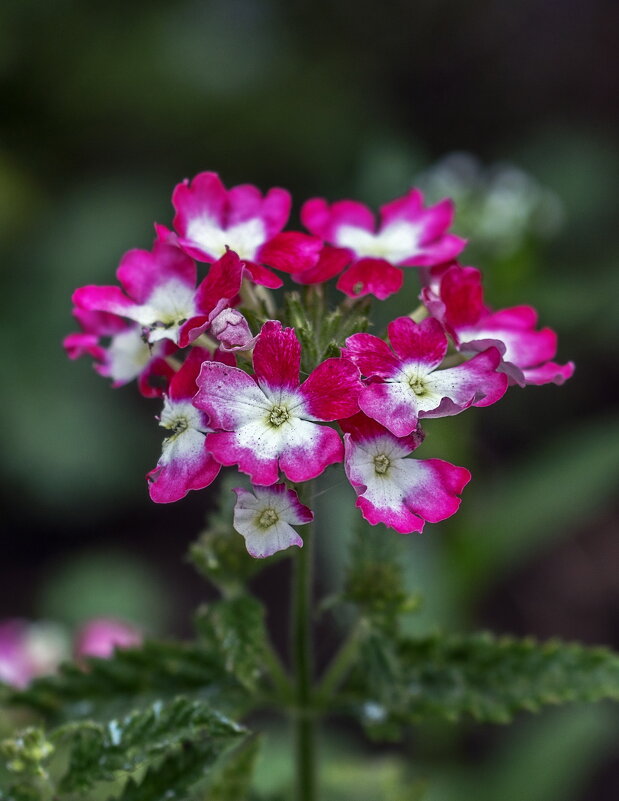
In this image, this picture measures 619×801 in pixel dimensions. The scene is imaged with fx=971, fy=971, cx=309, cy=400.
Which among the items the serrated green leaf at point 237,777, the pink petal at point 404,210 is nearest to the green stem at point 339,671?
the serrated green leaf at point 237,777

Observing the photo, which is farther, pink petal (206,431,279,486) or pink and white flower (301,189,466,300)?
pink and white flower (301,189,466,300)

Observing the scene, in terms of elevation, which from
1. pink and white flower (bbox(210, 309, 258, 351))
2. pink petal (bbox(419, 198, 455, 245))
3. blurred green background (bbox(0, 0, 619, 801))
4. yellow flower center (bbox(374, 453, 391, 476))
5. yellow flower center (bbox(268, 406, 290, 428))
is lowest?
yellow flower center (bbox(374, 453, 391, 476))

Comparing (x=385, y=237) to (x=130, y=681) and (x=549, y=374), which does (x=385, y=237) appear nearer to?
(x=549, y=374)

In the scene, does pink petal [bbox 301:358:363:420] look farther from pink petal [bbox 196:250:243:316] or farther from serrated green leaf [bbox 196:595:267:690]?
serrated green leaf [bbox 196:595:267:690]

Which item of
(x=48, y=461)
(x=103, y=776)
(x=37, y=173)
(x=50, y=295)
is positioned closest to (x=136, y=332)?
(x=103, y=776)

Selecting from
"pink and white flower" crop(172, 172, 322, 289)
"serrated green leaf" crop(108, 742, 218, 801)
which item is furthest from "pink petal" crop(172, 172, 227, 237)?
"serrated green leaf" crop(108, 742, 218, 801)

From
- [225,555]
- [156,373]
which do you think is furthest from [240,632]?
[156,373]

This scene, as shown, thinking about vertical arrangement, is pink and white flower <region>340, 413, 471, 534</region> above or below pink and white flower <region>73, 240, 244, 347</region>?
below

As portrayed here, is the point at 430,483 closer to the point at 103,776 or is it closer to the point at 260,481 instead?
the point at 260,481
